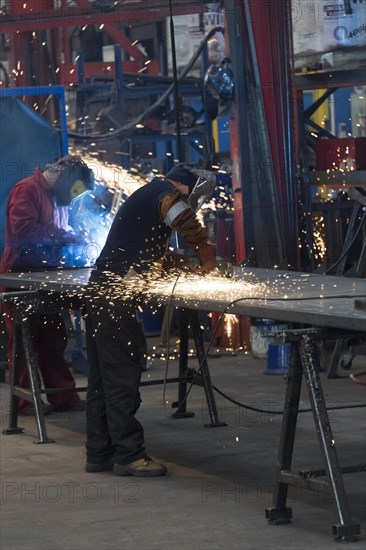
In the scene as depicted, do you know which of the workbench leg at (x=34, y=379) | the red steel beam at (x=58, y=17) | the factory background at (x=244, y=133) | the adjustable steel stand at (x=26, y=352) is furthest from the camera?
the red steel beam at (x=58, y=17)

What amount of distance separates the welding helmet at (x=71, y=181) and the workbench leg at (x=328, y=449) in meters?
3.53

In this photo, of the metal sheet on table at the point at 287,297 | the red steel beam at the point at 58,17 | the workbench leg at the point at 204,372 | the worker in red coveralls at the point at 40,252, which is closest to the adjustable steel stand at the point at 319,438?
the metal sheet on table at the point at 287,297

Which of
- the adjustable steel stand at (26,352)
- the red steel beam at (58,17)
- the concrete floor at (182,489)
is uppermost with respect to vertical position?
the red steel beam at (58,17)

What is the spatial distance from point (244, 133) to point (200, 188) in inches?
146

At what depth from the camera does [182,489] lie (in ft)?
17.6

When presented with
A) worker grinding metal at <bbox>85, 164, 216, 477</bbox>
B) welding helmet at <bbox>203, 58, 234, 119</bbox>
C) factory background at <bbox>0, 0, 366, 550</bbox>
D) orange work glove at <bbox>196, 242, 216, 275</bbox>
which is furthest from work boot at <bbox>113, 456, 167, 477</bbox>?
welding helmet at <bbox>203, 58, 234, 119</bbox>

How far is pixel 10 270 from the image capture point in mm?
7320

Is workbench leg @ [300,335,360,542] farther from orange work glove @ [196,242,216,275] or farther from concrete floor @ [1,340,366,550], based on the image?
orange work glove @ [196,242,216,275]

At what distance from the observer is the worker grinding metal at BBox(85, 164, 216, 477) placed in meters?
5.54

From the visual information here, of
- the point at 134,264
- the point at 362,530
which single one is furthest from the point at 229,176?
the point at 362,530

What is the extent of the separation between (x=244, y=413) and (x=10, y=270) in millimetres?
1590

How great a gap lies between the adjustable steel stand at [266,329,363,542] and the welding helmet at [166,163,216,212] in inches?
50.1

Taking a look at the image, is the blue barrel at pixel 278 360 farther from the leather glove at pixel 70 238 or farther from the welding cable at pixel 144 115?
the welding cable at pixel 144 115

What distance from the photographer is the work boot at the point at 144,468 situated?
5.61 meters
